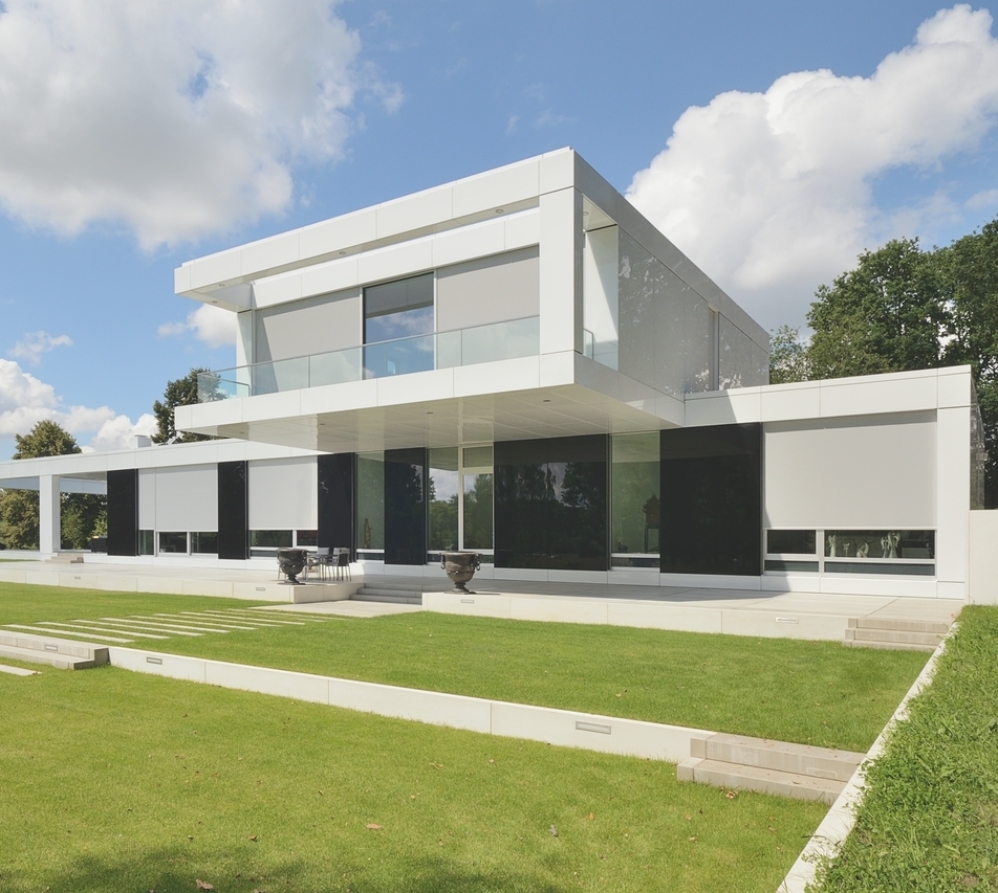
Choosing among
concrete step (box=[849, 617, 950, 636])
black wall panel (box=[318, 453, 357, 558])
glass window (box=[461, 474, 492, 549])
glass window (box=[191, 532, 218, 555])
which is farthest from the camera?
glass window (box=[191, 532, 218, 555])

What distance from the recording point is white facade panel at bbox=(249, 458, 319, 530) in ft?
82.3

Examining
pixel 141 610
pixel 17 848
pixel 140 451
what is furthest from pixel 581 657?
pixel 140 451

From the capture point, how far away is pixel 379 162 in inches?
608

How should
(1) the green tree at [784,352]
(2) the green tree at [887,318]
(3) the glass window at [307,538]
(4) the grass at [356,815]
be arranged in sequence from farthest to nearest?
(1) the green tree at [784,352] → (2) the green tree at [887,318] → (3) the glass window at [307,538] → (4) the grass at [356,815]

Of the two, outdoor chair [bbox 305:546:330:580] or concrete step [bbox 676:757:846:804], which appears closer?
concrete step [bbox 676:757:846:804]

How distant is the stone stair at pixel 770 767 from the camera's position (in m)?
5.24

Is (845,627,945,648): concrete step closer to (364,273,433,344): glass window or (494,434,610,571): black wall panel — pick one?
(494,434,610,571): black wall panel

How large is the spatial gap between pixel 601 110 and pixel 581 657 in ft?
35.1

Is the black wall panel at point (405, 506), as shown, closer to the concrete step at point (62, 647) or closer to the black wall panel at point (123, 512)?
the concrete step at point (62, 647)

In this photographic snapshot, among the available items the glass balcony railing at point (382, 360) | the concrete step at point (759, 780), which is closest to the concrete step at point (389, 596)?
the glass balcony railing at point (382, 360)

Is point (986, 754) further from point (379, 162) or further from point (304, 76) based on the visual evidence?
point (379, 162)

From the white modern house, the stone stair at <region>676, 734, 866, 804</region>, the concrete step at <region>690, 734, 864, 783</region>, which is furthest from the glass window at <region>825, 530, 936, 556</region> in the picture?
the stone stair at <region>676, 734, 866, 804</region>

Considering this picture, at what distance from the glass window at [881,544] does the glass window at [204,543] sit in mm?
20737

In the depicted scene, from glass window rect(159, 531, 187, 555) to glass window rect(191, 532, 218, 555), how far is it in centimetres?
61
